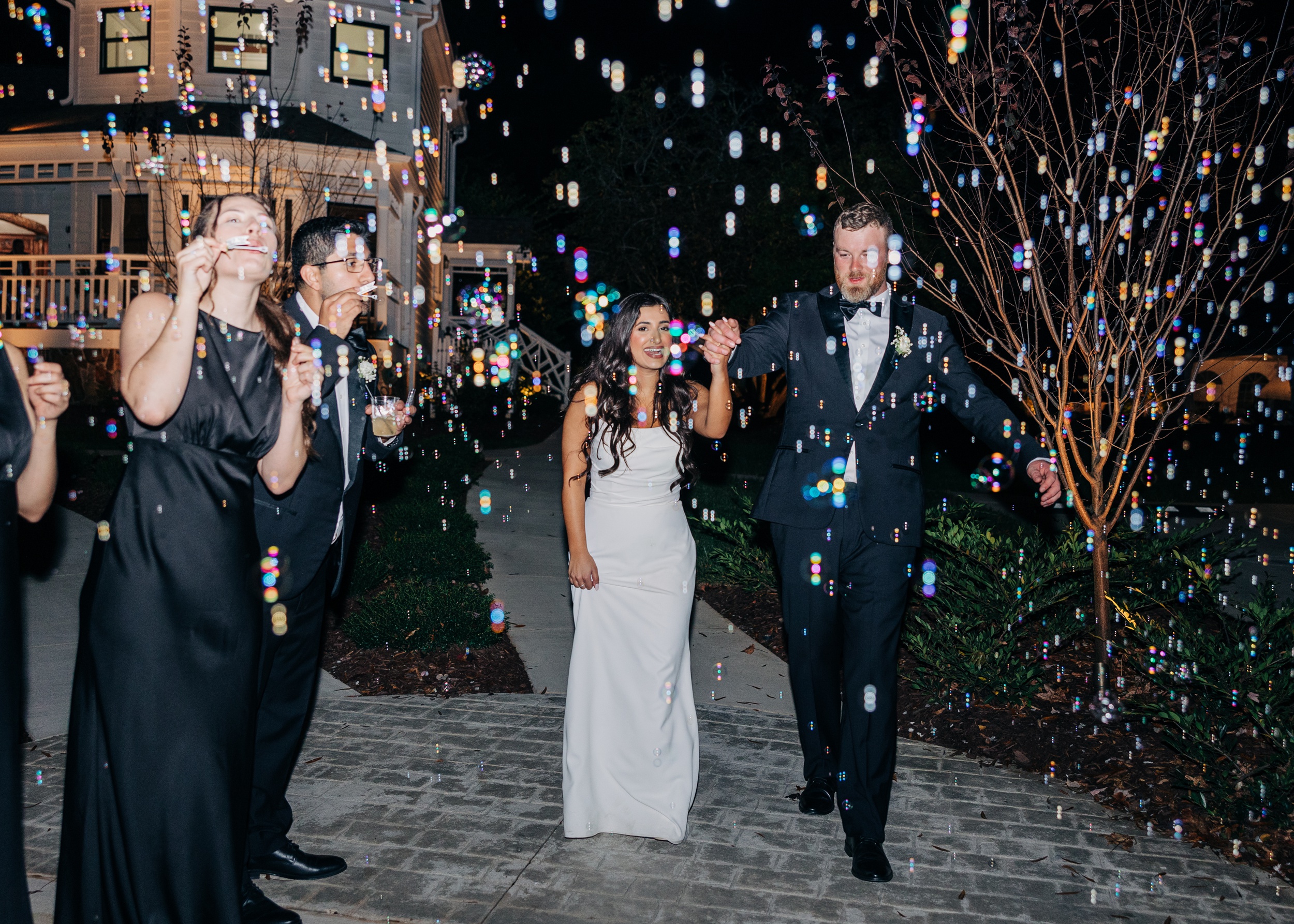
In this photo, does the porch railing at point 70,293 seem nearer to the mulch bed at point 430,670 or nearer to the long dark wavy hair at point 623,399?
the mulch bed at point 430,670

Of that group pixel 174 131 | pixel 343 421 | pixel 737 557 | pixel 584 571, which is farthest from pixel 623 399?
pixel 174 131

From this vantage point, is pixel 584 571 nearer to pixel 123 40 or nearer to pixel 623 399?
pixel 623 399

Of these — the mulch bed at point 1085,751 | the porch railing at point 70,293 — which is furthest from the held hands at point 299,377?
the porch railing at point 70,293

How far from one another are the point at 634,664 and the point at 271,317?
6.34 ft

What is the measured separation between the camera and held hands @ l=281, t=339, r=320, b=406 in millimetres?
2719

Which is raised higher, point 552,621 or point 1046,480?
point 1046,480

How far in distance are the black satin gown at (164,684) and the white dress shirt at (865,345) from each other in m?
2.31

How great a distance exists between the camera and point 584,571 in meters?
3.83

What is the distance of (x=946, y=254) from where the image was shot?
14.4 metres

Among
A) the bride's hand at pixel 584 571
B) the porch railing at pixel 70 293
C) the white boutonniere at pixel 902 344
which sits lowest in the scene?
the bride's hand at pixel 584 571

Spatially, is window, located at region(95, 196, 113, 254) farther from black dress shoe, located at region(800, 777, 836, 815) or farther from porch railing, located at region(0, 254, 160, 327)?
black dress shoe, located at region(800, 777, 836, 815)

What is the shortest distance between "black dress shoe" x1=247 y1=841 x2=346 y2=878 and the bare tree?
4.25 m

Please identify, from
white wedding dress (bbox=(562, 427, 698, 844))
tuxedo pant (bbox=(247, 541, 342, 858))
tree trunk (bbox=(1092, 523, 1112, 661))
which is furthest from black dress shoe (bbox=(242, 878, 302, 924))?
tree trunk (bbox=(1092, 523, 1112, 661))

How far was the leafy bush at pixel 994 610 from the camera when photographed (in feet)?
16.6
